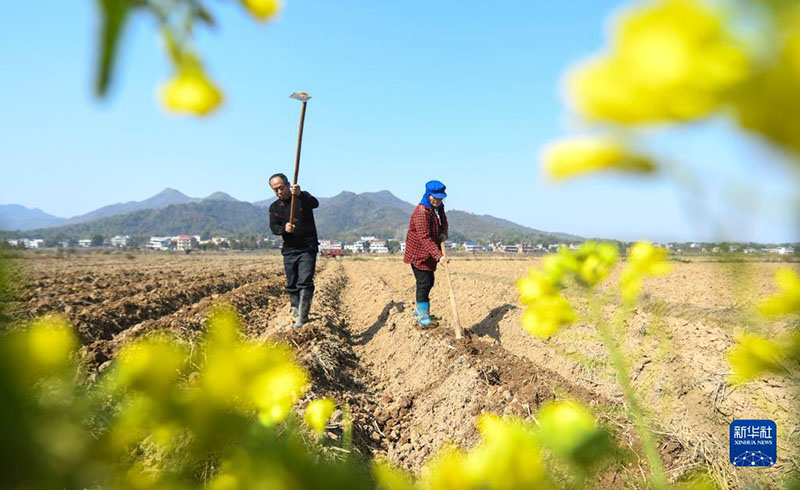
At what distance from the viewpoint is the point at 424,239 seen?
7277 mm

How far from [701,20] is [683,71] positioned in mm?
30

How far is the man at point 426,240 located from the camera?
7238mm

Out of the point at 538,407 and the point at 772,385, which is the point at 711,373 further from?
the point at 538,407

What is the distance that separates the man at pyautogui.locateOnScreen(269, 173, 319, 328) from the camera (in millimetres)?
6988

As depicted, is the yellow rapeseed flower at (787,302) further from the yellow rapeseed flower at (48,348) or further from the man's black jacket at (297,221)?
the man's black jacket at (297,221)

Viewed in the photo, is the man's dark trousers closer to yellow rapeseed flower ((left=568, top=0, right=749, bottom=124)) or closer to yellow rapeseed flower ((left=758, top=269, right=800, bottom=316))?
yellow rapeseed flower ((left=758, top=269, right=800, bottom=316))

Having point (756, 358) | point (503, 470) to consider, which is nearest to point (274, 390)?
point (503, 470)

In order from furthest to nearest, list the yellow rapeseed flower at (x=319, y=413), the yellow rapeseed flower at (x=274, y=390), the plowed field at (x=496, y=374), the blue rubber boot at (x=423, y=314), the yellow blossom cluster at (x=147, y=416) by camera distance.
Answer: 1. the blue rubber boot at (x=423, y=314)
2. the plowed field at (x=496, y=374)
3. the yellow rapeseed flower at (x=319, y=413)
4. the yellow rapeseed flower at (x=274, y=390)
5. the yellow blossom cluster at (x=147, y=416)

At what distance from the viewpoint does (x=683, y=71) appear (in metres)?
0.31

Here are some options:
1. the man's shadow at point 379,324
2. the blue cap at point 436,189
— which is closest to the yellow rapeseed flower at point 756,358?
the blue cap at point 436,189

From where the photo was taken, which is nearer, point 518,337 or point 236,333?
point 236,333

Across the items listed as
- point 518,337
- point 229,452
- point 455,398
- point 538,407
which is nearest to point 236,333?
point 229,452

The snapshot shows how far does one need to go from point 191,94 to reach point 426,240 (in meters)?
6.81

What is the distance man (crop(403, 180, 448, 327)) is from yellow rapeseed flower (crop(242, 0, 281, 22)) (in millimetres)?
6573
